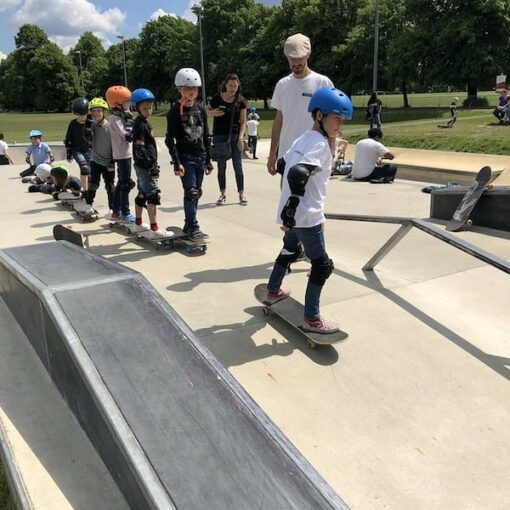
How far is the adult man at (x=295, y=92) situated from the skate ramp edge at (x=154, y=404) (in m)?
2.15

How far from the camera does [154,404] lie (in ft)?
6.96

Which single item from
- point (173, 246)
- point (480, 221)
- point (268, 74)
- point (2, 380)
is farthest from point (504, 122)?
point (268, 74)

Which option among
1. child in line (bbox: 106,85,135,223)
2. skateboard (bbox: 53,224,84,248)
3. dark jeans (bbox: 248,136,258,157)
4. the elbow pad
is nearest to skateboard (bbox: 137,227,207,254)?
child in line (bbox: 106,85,135,223)

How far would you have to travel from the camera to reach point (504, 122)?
20141 millimetres

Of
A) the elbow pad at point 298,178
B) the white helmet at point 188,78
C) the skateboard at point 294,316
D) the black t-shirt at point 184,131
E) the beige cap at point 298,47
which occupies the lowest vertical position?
the skateboard at point 294,316

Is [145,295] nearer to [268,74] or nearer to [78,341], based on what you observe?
[78,341]

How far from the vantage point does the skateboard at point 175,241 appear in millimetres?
5582

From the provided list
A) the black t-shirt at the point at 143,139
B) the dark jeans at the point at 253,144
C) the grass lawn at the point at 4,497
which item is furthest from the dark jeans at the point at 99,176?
the dark jeans at the point at 253,144

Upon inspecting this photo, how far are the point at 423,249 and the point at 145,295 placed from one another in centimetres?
386

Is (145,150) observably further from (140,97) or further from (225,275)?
(225,275)

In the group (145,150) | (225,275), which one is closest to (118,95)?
(145,150)

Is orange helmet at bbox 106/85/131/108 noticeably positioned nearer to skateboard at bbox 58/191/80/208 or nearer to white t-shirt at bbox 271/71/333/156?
white t-shirt at bbox 271/71/333/156

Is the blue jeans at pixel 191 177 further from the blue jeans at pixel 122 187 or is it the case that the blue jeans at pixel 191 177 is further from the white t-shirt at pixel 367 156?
the white t-shirt at pixel 367 156

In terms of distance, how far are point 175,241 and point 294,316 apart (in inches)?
100
